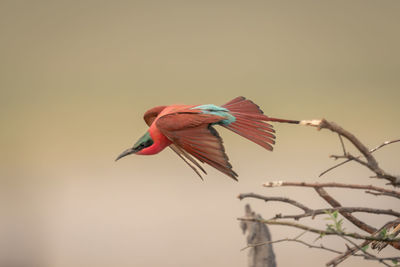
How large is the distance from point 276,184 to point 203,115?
0.12m

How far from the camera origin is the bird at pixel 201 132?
510 mm

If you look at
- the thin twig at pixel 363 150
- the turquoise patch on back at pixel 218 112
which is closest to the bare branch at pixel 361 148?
the thin twig at pixel 363 150

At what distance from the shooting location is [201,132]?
529mm

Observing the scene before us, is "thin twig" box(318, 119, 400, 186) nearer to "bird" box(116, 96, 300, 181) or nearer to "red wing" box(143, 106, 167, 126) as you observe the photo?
"bird" box(116, 96, 300, 181)

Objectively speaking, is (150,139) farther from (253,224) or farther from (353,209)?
(253,224)

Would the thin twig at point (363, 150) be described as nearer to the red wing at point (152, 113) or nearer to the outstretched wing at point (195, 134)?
the outstretched wing at point (195, 134)

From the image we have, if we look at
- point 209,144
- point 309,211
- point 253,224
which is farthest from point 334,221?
point 253,224

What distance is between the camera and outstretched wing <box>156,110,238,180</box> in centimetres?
51

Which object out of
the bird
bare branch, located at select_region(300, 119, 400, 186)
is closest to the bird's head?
the bird

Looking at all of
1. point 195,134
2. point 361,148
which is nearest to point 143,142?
point 195,134

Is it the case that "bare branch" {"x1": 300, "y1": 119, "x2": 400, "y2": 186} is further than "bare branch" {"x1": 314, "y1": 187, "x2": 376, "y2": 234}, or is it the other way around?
"bare branch" {"x1": 314, "y1": 187, "x2": 376, "y2": 234}

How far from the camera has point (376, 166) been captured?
1.59 feet

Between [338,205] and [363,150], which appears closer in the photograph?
[363,150]

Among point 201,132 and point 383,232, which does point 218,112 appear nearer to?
point 201,132
